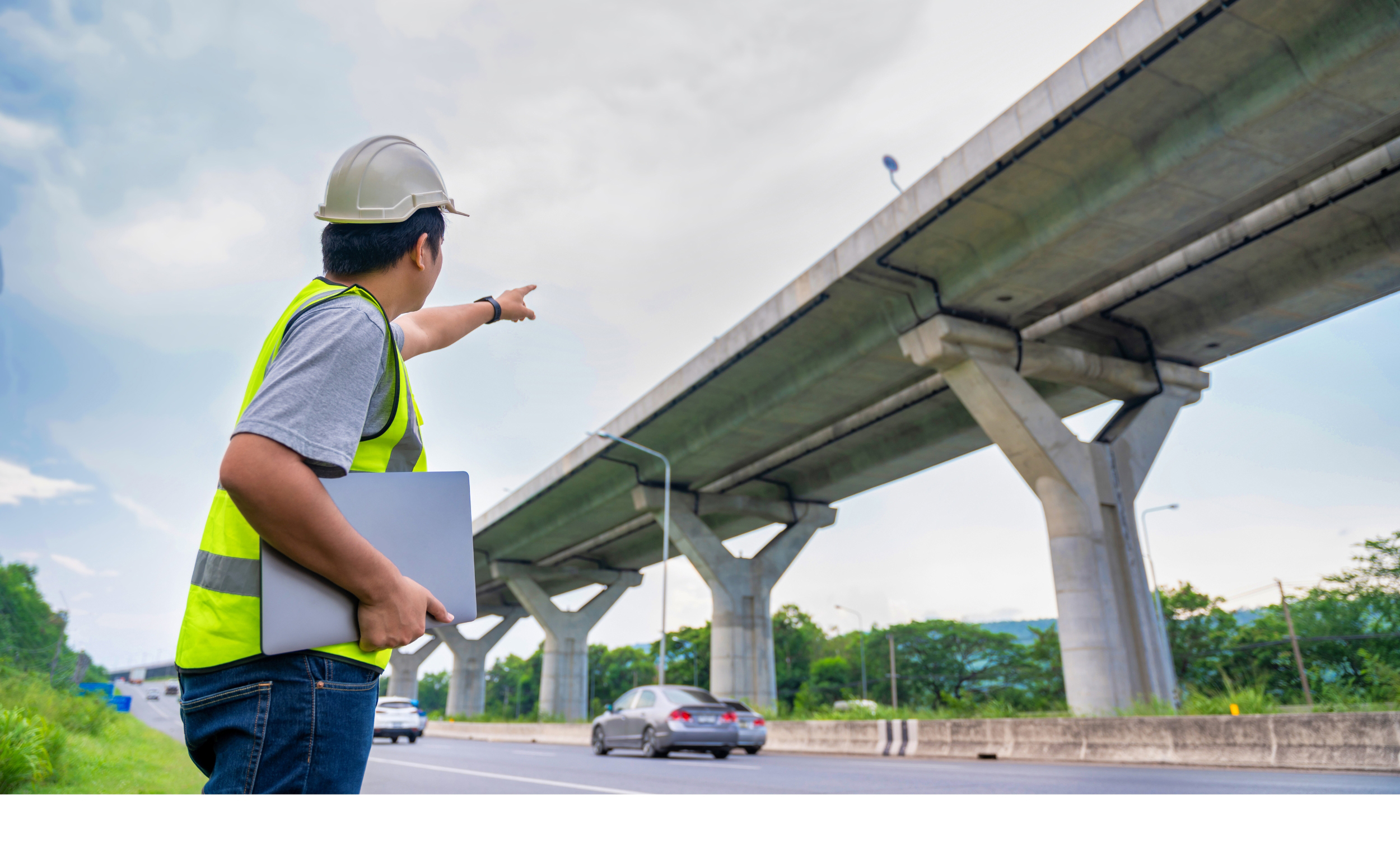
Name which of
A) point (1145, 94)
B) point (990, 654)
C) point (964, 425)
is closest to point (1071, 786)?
point (1145, 94)

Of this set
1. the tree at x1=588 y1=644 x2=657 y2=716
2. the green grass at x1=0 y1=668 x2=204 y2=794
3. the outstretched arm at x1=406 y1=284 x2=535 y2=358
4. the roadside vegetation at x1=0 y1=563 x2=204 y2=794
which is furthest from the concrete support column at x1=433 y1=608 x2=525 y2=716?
the outstretched arm at x1=406 y1=284 x2=535 y2=358

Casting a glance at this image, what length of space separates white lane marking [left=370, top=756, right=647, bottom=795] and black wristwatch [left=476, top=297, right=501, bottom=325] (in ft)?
19.2

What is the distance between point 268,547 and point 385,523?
20 cm

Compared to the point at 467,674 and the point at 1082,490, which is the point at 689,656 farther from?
the point at 1082,490

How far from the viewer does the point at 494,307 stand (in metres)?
2.63

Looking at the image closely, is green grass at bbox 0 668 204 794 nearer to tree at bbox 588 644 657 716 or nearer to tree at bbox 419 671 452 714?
tree at bbox 588 644 657 716

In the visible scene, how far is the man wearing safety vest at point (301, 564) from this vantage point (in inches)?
54.6

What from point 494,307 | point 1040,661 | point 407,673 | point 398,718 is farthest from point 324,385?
point 1040,661

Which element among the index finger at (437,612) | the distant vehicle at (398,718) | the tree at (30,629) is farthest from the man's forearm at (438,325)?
the distant vehicle at (398,718)

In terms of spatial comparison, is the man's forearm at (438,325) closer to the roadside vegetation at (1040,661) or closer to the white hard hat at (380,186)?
the white hard hat at (380,186)

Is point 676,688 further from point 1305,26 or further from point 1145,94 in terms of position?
point 1305,26

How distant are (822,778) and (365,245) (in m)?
11.0

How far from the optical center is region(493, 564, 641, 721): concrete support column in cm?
4744

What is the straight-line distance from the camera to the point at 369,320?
154cm
